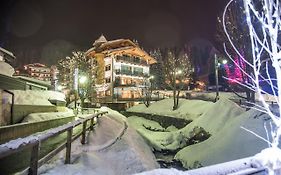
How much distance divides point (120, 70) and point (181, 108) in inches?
902

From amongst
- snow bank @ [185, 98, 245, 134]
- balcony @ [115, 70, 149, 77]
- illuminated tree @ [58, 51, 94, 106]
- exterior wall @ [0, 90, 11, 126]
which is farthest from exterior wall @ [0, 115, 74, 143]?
balcony @ [115, 70, 149, 77]

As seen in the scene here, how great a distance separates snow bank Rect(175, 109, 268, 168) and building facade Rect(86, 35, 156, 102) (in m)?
34.9

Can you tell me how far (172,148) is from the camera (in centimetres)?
2317

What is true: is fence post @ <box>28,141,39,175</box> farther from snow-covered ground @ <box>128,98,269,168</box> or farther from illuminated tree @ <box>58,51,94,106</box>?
illuminated tree @ <box>58,51,94,106</box>

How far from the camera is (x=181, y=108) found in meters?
37.2

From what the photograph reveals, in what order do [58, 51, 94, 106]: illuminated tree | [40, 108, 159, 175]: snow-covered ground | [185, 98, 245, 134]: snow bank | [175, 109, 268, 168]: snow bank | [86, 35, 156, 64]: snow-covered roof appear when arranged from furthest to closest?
[86, 35, 156, 64]: snow-covered roof → [58, 51, 94, 106]: illuminated tree → [185, 98, 245, 134]: snow bank → [175, 109, 268, 168]: snow bank → [40, 108, 159, 175]: snow-covered ground

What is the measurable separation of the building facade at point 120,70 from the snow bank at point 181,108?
10884 mm

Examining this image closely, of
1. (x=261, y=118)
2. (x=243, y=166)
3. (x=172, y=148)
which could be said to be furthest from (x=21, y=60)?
(x=243, y=166)

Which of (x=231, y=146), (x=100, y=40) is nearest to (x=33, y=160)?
(x=231, y=146)

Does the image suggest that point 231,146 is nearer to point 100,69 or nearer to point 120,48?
point 120,48

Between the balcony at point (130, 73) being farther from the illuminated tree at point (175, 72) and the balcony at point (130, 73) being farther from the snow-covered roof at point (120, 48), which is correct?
the illuminated tree at point (175, 72)

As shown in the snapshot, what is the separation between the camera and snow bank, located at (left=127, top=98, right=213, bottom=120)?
32500 millimetres

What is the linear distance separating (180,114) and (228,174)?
31487mm

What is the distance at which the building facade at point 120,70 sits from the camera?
55625 mm
